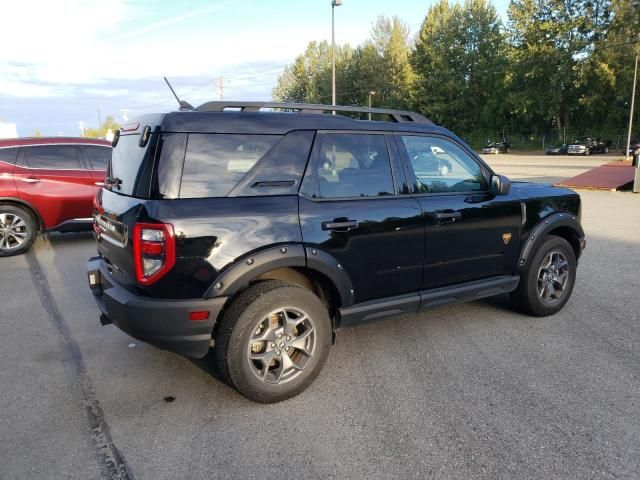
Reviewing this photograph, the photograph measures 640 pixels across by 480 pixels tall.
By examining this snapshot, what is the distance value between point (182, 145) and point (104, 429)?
1.76 metres

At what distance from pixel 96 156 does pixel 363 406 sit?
6.91 meters

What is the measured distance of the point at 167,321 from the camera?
9.48 feet

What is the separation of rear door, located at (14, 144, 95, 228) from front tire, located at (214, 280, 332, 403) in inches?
231

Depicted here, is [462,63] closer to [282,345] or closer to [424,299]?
[424,299]

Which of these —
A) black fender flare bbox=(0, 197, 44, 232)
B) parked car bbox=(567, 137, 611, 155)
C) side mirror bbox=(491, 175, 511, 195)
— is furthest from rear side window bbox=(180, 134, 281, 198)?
parked car bbox=(567, 137, 611, 155)

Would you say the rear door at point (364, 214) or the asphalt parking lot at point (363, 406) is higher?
the rear door at point (364, 214)

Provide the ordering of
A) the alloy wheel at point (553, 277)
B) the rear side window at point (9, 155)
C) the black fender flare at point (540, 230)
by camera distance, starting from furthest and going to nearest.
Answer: the rear side window at point (9, 155) → the alloy wheel at point (553, 277) → the black fender flare at point (540, 230)

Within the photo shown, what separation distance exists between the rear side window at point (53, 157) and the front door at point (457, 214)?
6292 millimetres

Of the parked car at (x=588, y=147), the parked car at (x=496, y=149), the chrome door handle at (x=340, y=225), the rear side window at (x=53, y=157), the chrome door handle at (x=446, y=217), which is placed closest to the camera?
the chrome door handle at (x=340, y=225)

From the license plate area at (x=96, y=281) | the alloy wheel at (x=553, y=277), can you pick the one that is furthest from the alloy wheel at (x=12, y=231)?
the alloy wheel at (x=553, y=277)

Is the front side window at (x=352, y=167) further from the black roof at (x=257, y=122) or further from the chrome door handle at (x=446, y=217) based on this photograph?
the chrome door handle at (x=446, y=217)

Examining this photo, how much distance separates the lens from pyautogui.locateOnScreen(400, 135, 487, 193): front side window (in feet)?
12.6

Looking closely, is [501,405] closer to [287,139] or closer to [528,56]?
[287,139]

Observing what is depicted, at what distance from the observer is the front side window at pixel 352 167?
340 centimetres
